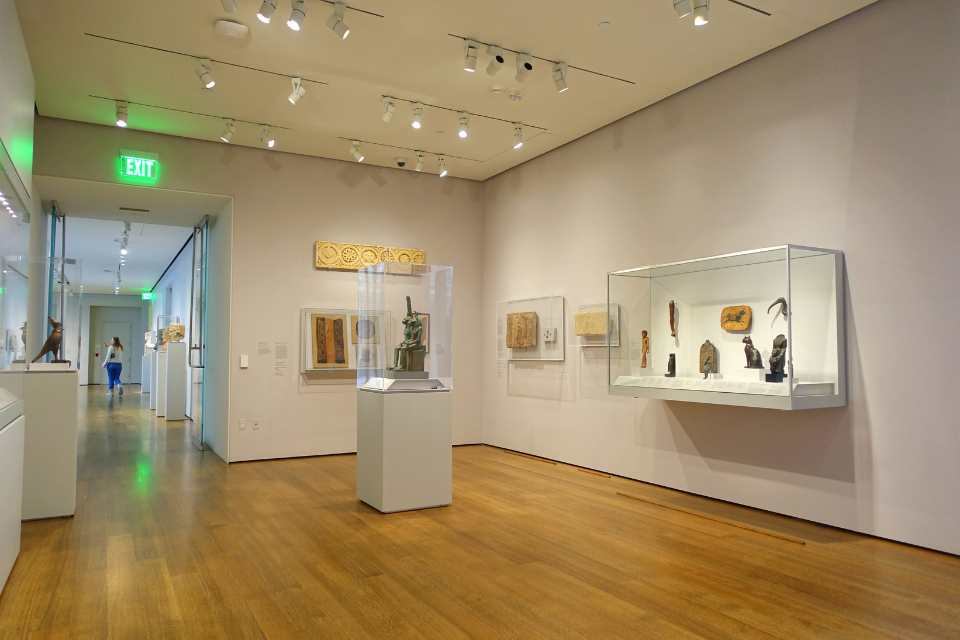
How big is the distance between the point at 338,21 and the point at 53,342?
140 inches

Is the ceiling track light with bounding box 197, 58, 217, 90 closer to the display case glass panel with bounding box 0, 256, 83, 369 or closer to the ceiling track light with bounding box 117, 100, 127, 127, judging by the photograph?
the ceiling track light with bounding box 117, 100, 127, 127

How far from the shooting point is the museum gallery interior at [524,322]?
11.7 ft

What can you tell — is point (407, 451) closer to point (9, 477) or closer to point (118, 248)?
point (9, 477)

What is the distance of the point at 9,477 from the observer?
11.7 ft

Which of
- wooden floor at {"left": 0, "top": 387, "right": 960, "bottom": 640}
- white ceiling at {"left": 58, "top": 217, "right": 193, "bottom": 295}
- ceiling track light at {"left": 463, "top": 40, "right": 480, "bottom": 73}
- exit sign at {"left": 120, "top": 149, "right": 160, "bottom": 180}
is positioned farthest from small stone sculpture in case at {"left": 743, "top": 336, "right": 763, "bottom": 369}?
white ceiling at {"left": 58, "top": 217, "right": 193, "bottom": 295}

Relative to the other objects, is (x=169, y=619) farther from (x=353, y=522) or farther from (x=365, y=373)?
(x=365, y=373)

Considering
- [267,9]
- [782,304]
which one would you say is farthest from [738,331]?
[267,9]

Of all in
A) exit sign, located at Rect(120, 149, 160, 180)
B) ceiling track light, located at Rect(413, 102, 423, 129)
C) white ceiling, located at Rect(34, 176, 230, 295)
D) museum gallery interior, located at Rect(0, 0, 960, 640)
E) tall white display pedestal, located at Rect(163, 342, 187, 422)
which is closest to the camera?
museum gallery interior, located at Rect(0, 0, 960, 640)

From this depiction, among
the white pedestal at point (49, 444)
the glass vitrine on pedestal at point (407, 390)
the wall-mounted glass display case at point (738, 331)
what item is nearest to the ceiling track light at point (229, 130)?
the glass vitrine on pedestal at point (407, 390)

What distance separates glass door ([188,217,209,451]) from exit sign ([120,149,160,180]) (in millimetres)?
1512

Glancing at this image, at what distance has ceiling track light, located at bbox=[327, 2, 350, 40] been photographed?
14.4 feet

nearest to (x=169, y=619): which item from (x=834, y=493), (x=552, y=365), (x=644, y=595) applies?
(x=644, y=595)

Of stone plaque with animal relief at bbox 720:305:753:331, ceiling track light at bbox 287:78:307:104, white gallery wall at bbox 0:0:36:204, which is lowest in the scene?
stone plaque with animal relief at bbox 720:305:753:331

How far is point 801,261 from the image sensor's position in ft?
14.9
